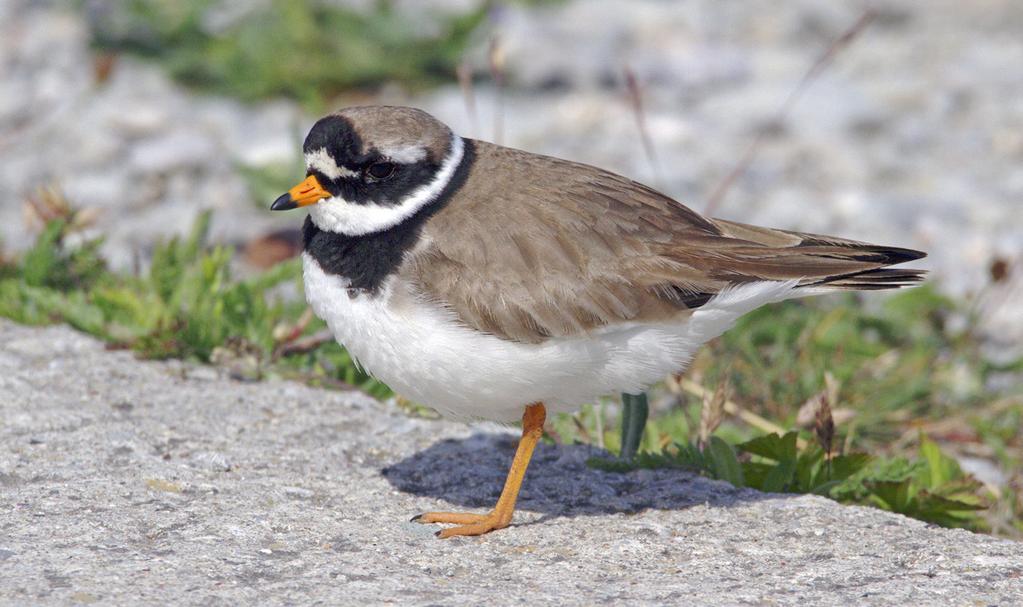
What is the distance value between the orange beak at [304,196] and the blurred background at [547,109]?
2.64 meters

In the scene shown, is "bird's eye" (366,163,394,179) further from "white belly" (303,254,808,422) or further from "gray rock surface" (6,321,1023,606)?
"gray rock surface" (6,321,1023,606)

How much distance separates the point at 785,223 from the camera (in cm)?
819

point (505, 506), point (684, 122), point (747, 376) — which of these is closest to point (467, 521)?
point (505, 506)

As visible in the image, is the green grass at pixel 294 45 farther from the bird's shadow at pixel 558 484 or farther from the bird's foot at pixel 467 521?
the bird's foot at pixel 467 521

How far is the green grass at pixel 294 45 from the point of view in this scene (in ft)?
29.3

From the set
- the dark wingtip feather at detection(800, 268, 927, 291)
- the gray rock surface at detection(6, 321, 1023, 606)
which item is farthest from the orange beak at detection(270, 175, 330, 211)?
the dark wingtip feather at detection(800, 268, 927, 291)

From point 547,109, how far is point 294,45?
5.98ft

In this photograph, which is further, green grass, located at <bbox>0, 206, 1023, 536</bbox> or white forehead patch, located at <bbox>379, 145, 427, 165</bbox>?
green grass, located at <bbox>0, 206, 1023, 536</bbox>

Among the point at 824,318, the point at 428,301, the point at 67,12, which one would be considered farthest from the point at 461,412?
the point at 67,12

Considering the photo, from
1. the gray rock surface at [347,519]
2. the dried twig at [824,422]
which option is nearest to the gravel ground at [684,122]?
the gray rock surface at [347,519]

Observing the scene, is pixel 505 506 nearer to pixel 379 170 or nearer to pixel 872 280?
pixel 379 170

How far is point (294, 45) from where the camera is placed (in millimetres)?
8953

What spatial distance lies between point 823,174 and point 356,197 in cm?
510

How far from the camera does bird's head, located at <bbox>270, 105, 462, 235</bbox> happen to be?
15.0 ft
